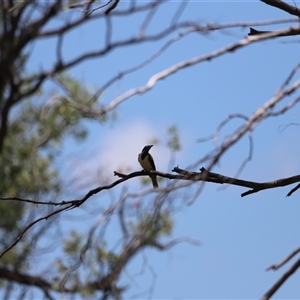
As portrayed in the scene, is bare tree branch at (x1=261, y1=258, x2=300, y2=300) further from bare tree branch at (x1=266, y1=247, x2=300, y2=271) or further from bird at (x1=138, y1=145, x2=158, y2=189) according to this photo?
bird at (x1=138, y1=145, x2=158, y2=189)

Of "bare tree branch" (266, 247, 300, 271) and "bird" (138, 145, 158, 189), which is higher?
Result: "bird" (138, 145, 158, 189)

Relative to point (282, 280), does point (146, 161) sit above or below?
above

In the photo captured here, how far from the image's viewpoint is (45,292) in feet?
31.4

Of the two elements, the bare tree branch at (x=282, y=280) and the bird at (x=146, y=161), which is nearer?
the bare tree branch at (x=282, y=280)

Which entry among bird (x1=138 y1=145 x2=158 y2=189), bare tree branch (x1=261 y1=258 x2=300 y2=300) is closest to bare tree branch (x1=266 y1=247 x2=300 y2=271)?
bare tree branch (x1=261 y1=258 x2=300 y2=300)

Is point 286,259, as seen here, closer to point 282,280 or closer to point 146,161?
point 282,280

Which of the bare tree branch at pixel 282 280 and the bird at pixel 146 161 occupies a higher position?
the bird at pixel 146 161

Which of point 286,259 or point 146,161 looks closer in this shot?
point 286,259

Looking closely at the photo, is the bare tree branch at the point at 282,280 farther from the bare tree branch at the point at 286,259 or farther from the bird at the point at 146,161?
the bird at the point at 146,161

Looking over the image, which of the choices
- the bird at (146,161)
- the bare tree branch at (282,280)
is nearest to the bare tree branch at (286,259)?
the bare tree branch at (282,280)

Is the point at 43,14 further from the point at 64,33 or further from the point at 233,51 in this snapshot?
the point at 233,51

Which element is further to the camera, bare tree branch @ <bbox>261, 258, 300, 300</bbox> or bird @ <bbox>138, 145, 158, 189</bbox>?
bird @ <bbox>138, 145, 158, 189</bbox>

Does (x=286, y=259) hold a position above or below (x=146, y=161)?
below

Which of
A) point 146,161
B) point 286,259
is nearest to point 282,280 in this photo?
point 286,259
